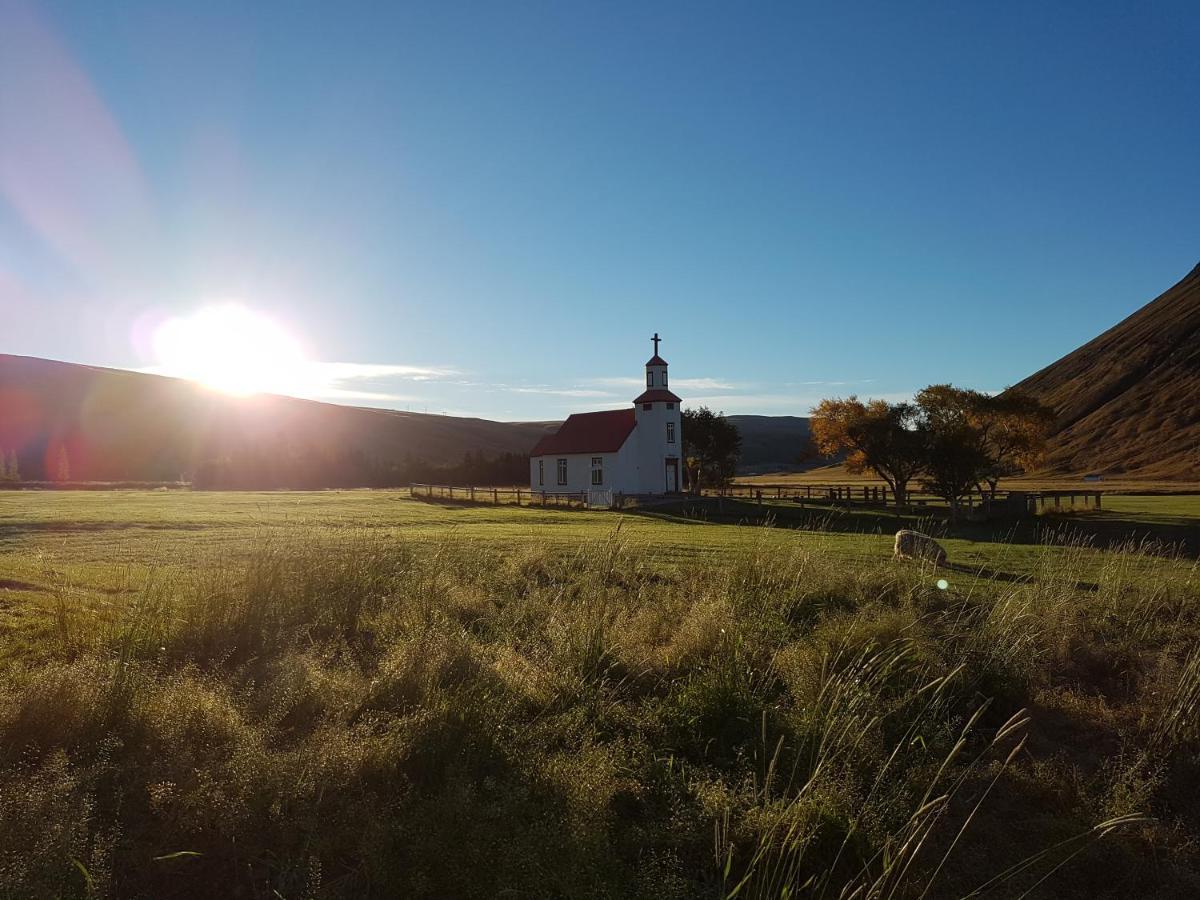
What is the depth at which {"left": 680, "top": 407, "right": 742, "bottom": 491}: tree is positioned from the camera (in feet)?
198

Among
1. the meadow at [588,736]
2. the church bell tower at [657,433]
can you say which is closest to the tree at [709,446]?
the church bell tower at [657,433]

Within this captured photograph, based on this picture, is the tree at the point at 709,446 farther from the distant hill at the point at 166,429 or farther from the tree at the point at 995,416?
the distant hill at the point at 166,429

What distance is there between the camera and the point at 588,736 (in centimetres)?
722

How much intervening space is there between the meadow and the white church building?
3898cm

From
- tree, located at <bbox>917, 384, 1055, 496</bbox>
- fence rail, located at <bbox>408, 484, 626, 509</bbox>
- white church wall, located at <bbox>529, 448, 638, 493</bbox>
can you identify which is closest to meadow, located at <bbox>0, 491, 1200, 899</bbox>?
fence rail, located at <bbox>408, 484, 626, 509</bbox>

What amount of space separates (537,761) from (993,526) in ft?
95.0

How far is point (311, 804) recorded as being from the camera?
5.91 metres

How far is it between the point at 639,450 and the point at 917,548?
35957 mm

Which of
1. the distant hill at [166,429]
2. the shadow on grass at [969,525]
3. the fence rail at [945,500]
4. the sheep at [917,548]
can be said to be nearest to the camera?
the sheep at [917,548]

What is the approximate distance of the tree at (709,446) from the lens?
6034cm

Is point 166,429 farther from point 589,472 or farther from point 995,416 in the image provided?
point 995,416

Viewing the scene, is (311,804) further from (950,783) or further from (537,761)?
(950,783)

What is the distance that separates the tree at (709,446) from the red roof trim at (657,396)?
8.26 m

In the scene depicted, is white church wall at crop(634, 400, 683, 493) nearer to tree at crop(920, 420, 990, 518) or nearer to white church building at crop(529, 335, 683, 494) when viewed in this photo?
white church building at crop(529, 335, 683, 494)
